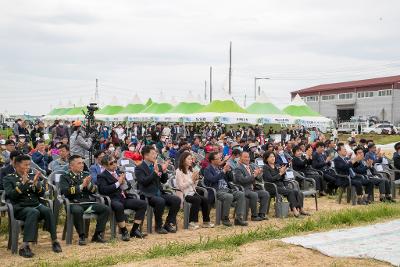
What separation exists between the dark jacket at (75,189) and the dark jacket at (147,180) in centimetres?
82

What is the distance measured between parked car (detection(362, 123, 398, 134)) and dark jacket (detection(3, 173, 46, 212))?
4084 cm

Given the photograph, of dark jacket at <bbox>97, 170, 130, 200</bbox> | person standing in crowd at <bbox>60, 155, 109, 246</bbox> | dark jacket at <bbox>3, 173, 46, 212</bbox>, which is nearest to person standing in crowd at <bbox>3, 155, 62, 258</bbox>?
dark jacket at <bbox>3, 173, 46, 212</bbox>

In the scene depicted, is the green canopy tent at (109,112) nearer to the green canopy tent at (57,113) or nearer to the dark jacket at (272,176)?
the green canopy tent at (57,113)

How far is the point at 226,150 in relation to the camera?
1565cm

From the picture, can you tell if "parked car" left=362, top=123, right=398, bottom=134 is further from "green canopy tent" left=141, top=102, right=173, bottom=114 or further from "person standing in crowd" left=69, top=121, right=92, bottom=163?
"person standing in crowd" left=69, top=121, right=92, bottom=163

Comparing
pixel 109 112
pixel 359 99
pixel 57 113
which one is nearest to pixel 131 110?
pixel 109 112

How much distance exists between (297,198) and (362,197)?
7.77 ft

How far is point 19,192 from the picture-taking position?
6.73m

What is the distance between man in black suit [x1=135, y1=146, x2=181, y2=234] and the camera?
8000 mm

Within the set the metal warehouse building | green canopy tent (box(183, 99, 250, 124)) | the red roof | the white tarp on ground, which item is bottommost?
the white tarp on ground

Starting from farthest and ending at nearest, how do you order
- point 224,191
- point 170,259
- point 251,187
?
point 251,187
point 224,191
point 170,259

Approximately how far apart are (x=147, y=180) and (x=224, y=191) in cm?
157

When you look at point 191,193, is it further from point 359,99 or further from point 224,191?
point 359,99

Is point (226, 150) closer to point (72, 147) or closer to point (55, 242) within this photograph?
point (72, 147)
